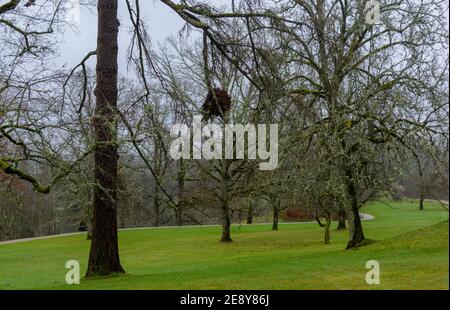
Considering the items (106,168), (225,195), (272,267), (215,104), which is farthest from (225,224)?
(215,104)

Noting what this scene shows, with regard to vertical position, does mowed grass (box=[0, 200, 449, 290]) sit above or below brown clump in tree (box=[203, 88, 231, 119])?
below

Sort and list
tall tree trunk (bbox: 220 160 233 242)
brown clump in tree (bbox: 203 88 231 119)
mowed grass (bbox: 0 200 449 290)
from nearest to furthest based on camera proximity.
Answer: mowed grass (bbox: 0 200 449 290)
brown clump in tree (bbox: 203 88 231 119)
tall tree trunk (bbox: 220 160 233 242)

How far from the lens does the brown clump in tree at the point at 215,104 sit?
9953mm

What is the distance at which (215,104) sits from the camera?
10.1 m

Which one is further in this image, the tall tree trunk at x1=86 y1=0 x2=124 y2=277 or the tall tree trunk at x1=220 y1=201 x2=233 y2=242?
the tall tree trunk at x1=220 y1=201 x2=233 y2=242

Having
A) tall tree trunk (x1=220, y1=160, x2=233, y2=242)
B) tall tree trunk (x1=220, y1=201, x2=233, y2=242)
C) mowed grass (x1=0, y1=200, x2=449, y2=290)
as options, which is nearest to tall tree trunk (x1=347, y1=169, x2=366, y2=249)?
mowed grass (x1=0, y1=200, x2=449, y2=290)

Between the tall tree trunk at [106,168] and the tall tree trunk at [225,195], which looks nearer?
the tall tree trunk at [106,168]

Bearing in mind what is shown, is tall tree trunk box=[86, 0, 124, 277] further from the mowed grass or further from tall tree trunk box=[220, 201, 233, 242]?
tall tree trunk box=[220, 201, 233, 242]

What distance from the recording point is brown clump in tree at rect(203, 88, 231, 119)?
995 centimetres

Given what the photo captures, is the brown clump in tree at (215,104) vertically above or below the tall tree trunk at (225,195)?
above

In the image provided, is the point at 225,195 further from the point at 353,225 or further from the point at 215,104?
the point at 215,104

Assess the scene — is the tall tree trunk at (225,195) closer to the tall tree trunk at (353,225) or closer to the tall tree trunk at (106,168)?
the tall tree trunk at (353,225)

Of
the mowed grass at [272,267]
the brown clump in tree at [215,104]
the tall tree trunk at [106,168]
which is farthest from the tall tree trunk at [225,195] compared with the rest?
the brown clump in tree at [215,104]
